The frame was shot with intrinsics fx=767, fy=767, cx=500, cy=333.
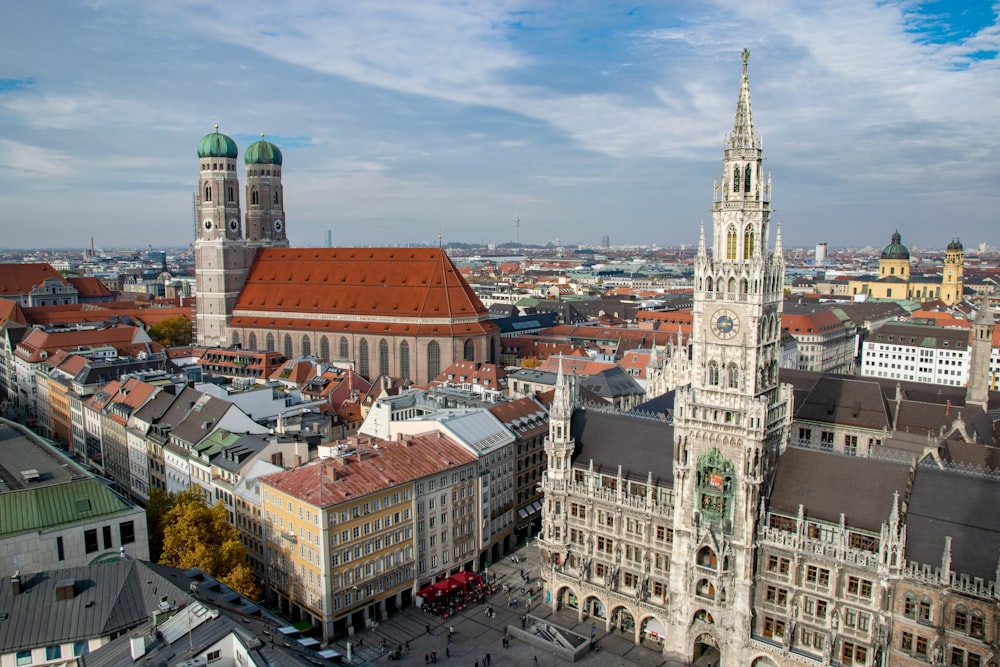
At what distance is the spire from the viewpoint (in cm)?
5622

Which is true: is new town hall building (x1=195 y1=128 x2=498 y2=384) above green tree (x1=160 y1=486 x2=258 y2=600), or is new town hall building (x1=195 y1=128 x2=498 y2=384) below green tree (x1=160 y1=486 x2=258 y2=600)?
above

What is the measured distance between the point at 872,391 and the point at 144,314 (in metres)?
165

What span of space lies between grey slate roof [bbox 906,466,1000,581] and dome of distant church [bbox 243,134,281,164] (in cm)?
14949

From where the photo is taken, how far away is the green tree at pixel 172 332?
177m

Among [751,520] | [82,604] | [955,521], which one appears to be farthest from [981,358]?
[82,604]

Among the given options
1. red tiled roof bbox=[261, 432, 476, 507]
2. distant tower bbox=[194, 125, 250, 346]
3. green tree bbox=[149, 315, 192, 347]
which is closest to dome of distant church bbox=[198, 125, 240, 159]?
distant tower bbox=[194, 125, 250, 346]

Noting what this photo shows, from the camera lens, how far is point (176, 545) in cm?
6216

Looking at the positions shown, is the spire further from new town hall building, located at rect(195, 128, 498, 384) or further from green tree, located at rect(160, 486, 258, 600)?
new town hall building, located at rect(195, 128, 498, 384)

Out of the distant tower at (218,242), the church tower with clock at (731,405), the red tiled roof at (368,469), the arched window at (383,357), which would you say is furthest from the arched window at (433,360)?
the church tower with clock at (731,405)

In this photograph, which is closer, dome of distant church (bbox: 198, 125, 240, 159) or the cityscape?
the cityscape

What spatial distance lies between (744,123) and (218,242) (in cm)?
12881

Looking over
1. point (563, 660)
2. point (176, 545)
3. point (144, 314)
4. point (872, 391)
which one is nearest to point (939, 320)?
point (872, 391)

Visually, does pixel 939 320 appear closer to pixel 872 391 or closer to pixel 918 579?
pixel 872 391

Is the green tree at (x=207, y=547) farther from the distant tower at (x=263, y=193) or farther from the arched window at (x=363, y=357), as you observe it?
the distant tower at (x=263, y=193)
